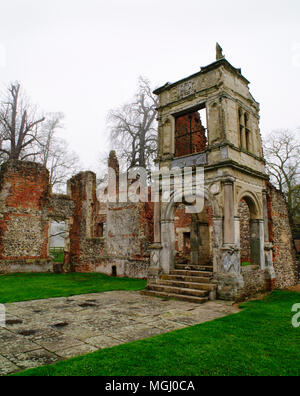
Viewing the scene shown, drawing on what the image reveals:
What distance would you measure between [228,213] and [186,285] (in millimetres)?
2846

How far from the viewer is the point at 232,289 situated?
28.9 ft

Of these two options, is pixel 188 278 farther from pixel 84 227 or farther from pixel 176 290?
pixel 84 227

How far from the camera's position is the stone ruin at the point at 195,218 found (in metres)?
9.54

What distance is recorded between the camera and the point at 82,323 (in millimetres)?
6152

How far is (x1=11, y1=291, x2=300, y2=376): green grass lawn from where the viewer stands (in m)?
3.67

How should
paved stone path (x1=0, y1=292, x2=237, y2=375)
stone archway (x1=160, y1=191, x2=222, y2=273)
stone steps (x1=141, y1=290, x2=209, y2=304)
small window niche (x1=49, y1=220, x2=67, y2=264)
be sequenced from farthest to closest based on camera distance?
1. small window niche (x1=49, y1=220, x2=67, y2=264)
2. stone archway (x1=160, y1=191, x2=222, y2=273)
3. stone steps (x1=141, y1=290, x2=209, y2=304)
4. paved stone path (x1=0, y1=292, x2=237, y2=375)

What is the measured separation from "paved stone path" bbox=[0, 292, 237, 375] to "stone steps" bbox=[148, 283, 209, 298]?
1.61 ft

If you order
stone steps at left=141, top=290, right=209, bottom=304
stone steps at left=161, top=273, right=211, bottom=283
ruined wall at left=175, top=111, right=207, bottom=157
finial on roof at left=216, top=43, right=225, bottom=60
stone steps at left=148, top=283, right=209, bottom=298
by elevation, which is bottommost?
stone steps at left=141, top=290, right=209, bottom=304

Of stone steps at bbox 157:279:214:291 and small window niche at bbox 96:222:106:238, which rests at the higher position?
small window niche at bbox 96:222:106:238

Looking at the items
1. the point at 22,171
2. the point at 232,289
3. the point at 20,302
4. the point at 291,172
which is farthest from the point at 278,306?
the point at 291,172

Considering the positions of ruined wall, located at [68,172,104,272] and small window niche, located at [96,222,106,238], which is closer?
ruined wall, located at [68,172,104,272]

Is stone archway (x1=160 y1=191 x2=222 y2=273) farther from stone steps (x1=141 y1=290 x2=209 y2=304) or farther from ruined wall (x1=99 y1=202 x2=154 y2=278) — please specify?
ruined wall (x1=99 y1=202 x2=154 y2=278)

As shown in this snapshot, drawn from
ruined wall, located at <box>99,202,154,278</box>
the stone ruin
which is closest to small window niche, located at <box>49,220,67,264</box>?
the stone ruin
